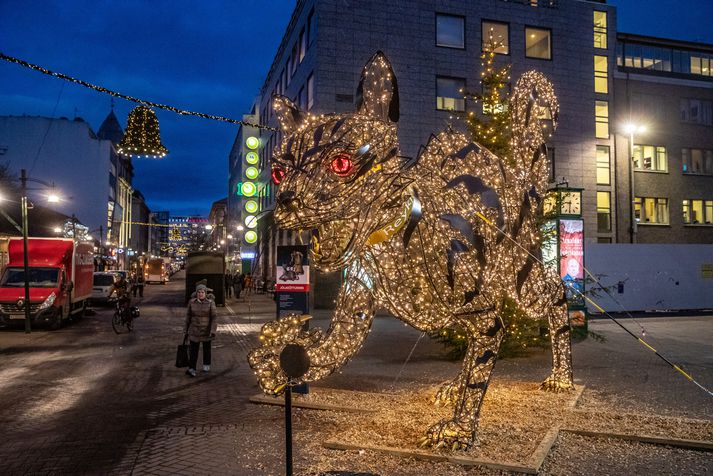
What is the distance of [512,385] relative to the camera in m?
8.52

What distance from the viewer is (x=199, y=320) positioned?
10359mm

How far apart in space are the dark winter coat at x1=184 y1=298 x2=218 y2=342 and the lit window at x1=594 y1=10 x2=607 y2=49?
2537cm

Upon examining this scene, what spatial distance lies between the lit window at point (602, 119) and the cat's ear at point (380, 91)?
2615 centimetres

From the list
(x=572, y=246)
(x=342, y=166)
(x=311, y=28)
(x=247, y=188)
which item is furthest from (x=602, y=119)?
(x=342, y=166)

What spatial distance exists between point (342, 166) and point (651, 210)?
1164 inches

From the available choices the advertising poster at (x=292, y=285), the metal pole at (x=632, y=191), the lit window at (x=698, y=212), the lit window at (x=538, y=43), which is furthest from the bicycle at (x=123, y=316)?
the lit window at (x=698, y=212)

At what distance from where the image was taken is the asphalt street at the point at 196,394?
555 centimetres

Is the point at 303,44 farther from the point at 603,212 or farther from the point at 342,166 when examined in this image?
the point at 342,166

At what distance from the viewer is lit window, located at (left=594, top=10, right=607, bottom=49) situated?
28.2m

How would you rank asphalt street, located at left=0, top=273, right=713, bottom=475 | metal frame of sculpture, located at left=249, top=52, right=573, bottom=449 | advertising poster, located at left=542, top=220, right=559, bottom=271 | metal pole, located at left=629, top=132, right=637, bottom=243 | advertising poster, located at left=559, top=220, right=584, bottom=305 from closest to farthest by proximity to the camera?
metal frame of sculpture, located at left=249, top=52, right=573, bottom=449 → asphalt street, located at left=0, top=273, right=713, bottom=475 → advertising poster, located at left=542, top=220, right=559, bottom=271 → advertising poster, located at left=559, top=220, right=584, bottom=305 → metal pole, located at left=629, top=132, right=637, bottom=243

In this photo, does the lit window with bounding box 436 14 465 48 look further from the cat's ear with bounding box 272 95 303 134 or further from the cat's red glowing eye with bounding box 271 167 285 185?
the cat's red glowing eye with bounding box 271 167 285 185

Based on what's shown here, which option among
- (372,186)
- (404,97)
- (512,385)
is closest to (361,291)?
(372,186)

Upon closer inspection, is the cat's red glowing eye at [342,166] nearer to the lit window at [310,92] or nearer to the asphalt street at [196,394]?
the asphalt street at [196,394]

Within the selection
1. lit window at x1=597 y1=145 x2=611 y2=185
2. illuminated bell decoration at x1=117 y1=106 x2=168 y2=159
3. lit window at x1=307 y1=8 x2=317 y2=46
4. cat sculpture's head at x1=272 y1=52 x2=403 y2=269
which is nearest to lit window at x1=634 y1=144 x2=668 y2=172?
lit window at x1=597 y1=145 x2=611 y2=185
